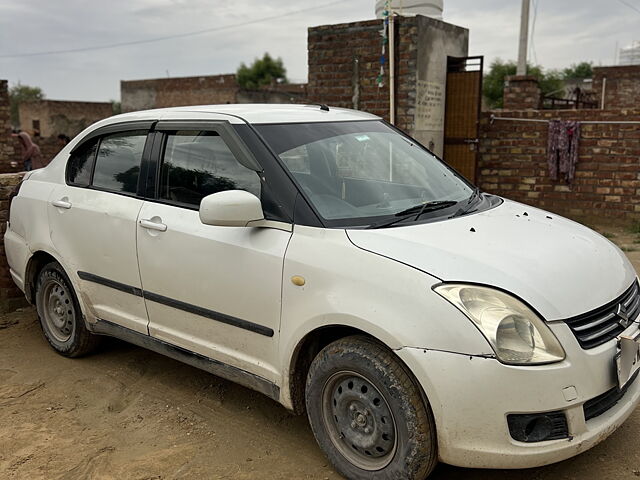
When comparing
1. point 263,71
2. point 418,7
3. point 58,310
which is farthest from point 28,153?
point 263,71

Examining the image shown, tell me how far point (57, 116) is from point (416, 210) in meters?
32.6

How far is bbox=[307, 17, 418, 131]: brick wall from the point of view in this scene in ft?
26.9

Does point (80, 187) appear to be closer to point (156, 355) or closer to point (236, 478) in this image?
point (156, 355)

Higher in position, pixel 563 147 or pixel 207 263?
pixel 563 147

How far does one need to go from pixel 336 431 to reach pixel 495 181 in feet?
24.5

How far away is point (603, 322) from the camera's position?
268 centimetres

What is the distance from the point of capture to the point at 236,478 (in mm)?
3025

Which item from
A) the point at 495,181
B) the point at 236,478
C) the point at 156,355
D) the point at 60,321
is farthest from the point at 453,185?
the point at 495,181

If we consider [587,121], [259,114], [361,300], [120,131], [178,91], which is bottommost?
[361,300]

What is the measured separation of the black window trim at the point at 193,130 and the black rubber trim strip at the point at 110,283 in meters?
0.56

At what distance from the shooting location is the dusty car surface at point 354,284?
2.50m

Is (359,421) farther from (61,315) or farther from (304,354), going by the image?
(61,315)

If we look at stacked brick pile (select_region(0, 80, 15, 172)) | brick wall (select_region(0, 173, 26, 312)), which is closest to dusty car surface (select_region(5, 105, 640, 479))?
brick wall (select_region(0, 173, 26, 312))

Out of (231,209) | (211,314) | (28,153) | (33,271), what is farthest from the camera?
(28,153)
